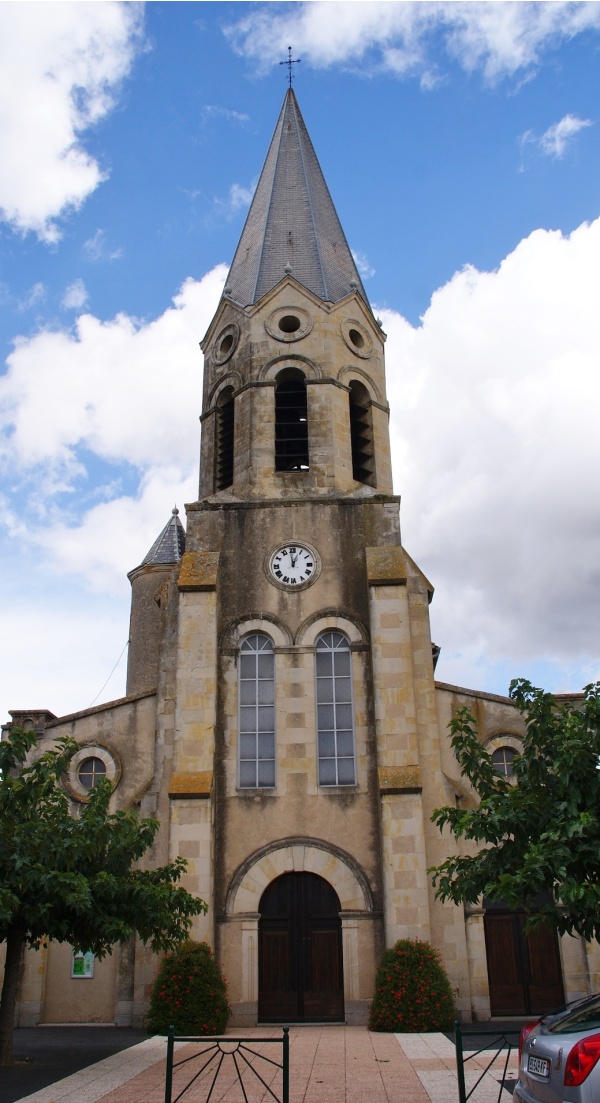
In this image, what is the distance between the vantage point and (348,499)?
66.8 ft

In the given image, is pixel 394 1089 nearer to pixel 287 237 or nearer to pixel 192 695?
pixel 192 695

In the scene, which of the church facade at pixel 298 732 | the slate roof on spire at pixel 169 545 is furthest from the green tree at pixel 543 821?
the slate roof on spire at pixel 169 545

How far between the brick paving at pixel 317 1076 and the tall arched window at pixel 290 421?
12.7 meters

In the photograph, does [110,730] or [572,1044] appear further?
[110,730]

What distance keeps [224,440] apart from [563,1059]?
1737 cm

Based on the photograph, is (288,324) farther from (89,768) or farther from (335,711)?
(89,768)

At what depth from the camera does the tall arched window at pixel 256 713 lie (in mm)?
18141

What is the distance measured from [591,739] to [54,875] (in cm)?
703

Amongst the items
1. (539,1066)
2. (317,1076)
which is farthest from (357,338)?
(539,1066)

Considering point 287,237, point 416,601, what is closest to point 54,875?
point 416,601

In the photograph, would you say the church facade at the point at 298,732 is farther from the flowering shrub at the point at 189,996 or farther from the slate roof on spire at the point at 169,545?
the slate roof on spire at the point at 169,545

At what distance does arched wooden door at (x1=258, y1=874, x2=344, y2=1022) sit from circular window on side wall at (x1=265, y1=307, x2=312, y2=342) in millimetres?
12744

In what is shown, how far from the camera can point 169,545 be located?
93.5 feet

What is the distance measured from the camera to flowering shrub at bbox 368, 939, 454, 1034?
15.0 metres
